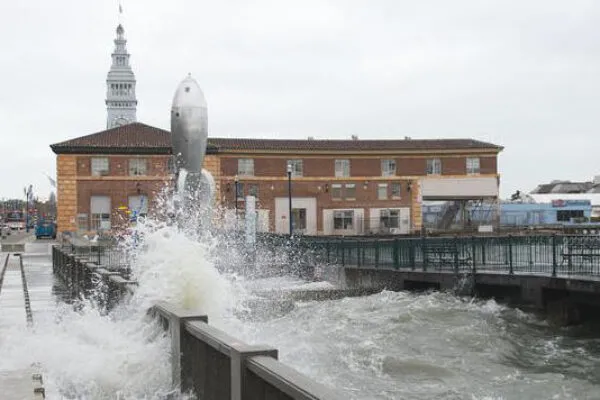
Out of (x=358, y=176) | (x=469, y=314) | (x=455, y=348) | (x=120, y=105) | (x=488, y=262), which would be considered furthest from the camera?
(x=120, y=105)

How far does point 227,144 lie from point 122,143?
9392mm

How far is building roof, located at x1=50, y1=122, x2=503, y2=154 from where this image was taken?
6450 cm

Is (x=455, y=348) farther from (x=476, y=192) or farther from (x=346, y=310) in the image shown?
(x=476, y=192)

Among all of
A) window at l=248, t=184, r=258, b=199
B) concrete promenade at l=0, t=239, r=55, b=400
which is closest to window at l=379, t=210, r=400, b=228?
window at l=248, t=184, r=258, b=199

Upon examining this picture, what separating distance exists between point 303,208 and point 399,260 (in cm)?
4071

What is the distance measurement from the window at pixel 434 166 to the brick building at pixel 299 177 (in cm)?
9

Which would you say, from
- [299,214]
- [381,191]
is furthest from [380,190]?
[299,214]

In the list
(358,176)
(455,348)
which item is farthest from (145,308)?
(358,176)

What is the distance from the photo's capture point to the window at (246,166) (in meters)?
68.0

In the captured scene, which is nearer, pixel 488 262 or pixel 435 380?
pixel 435 380

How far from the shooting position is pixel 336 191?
228ft

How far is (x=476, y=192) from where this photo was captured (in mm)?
70375

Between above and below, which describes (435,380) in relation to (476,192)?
below

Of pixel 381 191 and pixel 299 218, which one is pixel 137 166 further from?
pixel 381 191
